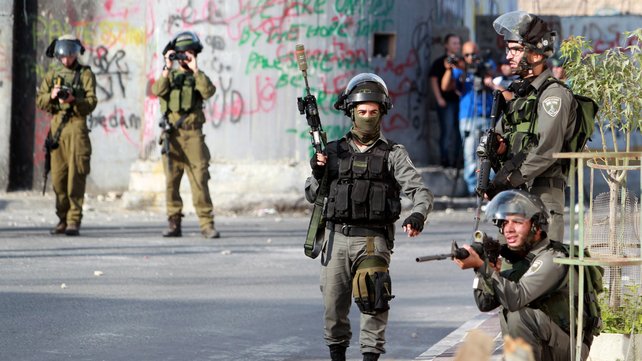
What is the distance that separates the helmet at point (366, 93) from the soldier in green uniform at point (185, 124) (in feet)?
21.8

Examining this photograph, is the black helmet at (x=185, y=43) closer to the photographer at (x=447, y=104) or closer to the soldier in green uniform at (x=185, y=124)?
the soldier in green uniform at (x=185, y=124)

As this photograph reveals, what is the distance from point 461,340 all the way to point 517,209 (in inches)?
97.0

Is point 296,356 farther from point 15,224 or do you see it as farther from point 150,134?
point 150,134

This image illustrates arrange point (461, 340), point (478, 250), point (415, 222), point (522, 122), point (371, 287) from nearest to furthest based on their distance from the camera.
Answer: point (478, 250)
point (415, 222)
point (371, 287)
point (522, 122)
point (461, 340)

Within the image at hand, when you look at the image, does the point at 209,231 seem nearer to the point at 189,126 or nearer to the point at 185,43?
the point at 189,126

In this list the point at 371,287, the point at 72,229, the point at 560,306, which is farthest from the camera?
the point at 72,229

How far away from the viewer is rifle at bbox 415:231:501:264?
5.39 m

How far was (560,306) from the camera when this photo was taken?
6066 millimetres

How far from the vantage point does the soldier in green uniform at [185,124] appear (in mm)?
13773

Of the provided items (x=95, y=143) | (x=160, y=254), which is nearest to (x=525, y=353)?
(x=160, y=254)

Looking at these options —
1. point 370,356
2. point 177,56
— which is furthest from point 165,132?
point 370,356

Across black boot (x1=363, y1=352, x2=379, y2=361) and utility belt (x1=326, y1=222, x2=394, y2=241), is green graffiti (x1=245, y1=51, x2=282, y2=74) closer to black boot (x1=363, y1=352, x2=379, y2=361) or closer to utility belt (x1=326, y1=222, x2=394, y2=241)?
utility belt (x1=326, y1=222, x2=394, y2=241)

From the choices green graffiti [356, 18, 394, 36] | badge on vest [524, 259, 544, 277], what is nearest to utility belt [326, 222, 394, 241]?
badge on vest [524, 259, 544, 277]

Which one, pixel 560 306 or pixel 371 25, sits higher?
pixel 371 25
